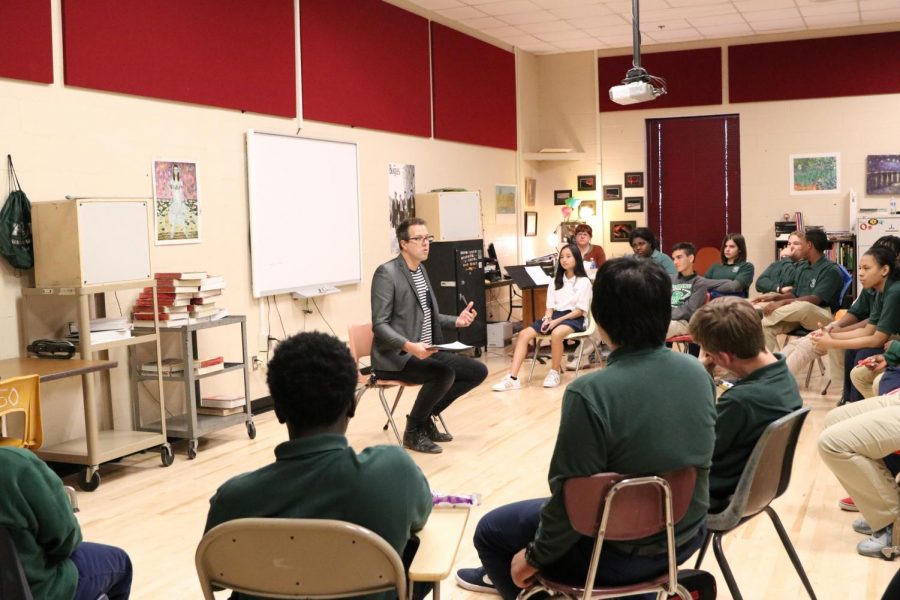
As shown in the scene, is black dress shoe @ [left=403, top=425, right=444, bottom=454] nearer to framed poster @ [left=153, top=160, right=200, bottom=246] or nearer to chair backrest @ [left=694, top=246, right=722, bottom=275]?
framed poster @ [left=153, top=160, right=200, bottom=246]

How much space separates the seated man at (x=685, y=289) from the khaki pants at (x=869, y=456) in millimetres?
4067

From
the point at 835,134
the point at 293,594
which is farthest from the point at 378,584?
the point at 835,134

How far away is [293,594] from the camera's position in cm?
201

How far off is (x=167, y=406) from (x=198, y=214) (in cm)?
136

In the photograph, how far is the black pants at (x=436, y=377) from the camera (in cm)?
576

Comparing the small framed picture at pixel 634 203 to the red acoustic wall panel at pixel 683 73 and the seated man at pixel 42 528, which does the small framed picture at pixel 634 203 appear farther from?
the seated man at pixel 42 528

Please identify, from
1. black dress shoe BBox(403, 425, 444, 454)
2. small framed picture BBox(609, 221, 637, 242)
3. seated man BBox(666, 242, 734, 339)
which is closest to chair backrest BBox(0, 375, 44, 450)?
black dress shoe BBox(403, 425, 444, 454)

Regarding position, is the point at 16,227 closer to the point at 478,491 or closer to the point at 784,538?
the point at 478,491

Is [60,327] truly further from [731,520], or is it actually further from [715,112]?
[715,112]

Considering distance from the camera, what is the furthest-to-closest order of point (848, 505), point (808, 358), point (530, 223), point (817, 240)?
point (530, 223) < point (817, 240) < point (808, 358) < point (848, 505)

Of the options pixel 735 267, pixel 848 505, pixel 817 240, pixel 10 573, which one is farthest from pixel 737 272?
pixel 10 573

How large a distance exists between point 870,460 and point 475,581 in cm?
164

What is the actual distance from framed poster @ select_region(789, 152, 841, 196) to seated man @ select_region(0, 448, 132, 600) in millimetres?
Answer: 10887

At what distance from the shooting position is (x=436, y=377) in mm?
5789
